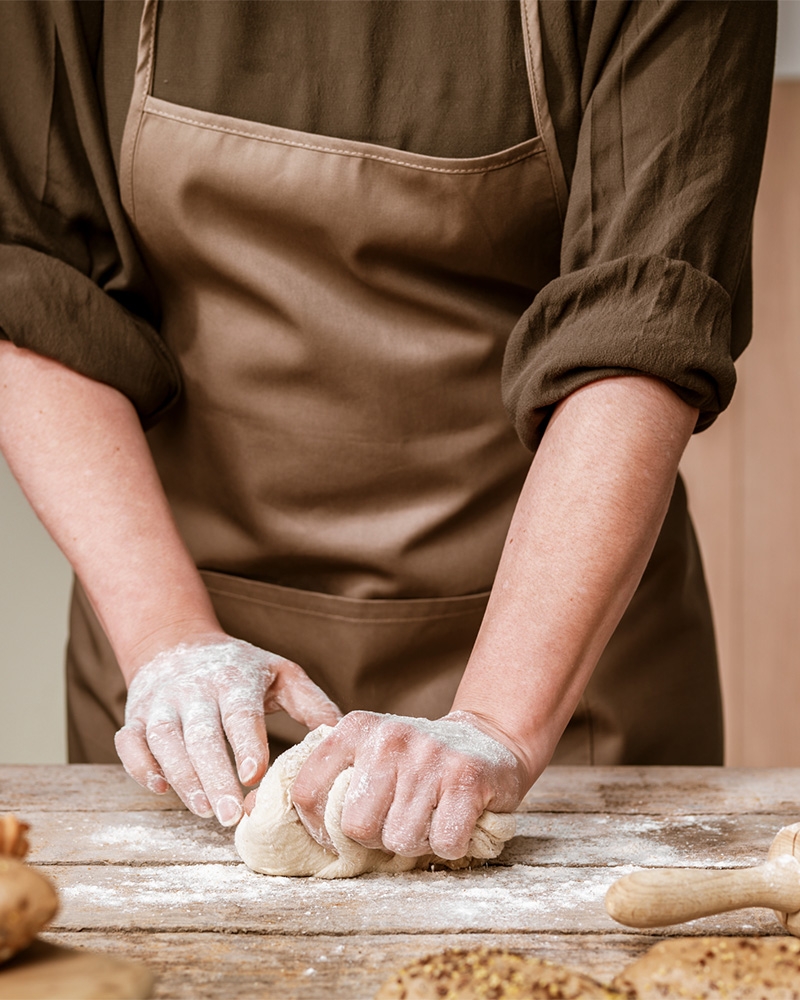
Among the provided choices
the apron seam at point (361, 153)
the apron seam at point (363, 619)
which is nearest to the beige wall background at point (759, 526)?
the apron seam at point (363, 619)

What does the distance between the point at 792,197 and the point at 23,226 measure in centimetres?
165

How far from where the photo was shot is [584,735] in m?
1.10

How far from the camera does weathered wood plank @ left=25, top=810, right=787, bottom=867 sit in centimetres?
73

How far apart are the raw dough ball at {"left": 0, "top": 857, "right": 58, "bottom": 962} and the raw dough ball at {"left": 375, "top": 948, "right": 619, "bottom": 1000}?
0.53 ft

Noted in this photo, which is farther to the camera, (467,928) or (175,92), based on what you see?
(175,92)

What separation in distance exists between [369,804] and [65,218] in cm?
69

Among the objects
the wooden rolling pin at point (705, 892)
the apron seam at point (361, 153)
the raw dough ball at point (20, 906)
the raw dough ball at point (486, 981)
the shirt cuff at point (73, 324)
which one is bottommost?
the wooden rolling pin at point (705, 892)

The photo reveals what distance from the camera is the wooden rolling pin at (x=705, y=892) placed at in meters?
0.53

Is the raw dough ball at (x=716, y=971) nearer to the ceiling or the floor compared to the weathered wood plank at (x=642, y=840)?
nearer to the ceiling

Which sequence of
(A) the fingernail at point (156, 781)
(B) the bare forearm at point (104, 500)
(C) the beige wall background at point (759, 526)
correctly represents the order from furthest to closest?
(C) the beige wall background at point (759, 526) → (B) the bare forearm at point (104, 500) → (A) the fingernail at point (156, 781)

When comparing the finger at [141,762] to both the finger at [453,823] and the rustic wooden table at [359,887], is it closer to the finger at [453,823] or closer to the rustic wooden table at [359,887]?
the rustic wooden table at [359,887]

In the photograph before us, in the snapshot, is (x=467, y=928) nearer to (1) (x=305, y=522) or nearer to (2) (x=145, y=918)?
(2) (x=145, y=918)

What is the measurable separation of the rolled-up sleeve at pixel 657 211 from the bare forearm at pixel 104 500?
34 cm

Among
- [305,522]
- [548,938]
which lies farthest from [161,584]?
[548,938]
